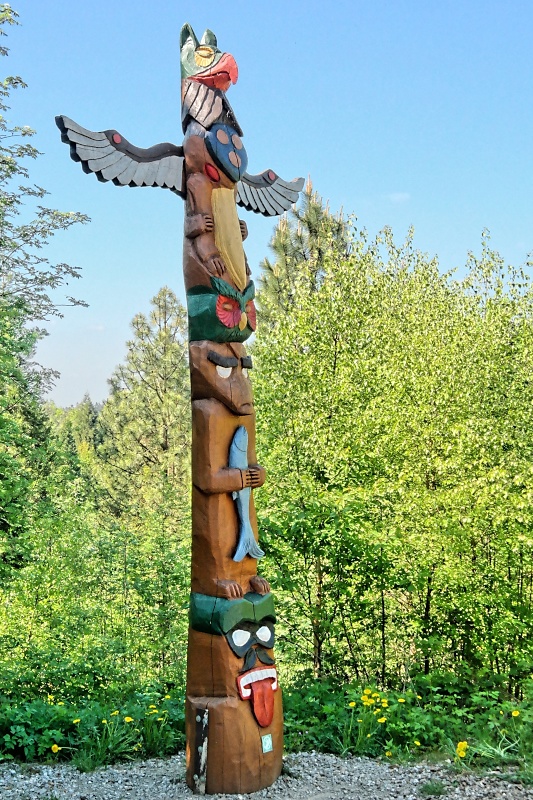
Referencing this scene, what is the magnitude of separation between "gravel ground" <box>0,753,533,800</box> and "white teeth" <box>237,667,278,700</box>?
0.73 metres

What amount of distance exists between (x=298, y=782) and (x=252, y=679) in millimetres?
962

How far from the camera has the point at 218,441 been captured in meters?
5.54

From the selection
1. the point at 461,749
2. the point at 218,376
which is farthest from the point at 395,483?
the point at 218,376

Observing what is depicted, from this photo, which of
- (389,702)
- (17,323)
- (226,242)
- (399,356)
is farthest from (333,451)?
(17,323)

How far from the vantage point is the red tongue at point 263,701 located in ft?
17.5

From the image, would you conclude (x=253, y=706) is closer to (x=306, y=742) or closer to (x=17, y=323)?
(x=306, y=742)

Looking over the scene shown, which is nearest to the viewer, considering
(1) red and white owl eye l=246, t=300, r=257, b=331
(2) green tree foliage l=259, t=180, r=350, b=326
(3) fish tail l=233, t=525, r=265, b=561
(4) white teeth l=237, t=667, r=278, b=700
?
(4) white teeth l=237, t=667, r=278, b=700

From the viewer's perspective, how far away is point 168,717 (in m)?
6.70

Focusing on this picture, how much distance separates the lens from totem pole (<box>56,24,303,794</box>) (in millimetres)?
5285

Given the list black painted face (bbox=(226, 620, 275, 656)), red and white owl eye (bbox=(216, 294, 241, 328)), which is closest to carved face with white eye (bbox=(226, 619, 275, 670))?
black painted face (bbox=(226, 620, 275, 656))

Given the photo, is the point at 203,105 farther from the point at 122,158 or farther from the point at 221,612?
the point at 221,612

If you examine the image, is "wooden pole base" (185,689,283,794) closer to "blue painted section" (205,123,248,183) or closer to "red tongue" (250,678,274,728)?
"red tongue" (250,678,274,728)

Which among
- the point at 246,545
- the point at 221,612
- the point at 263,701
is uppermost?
the point at 246,545

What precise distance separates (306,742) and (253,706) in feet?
4.85
